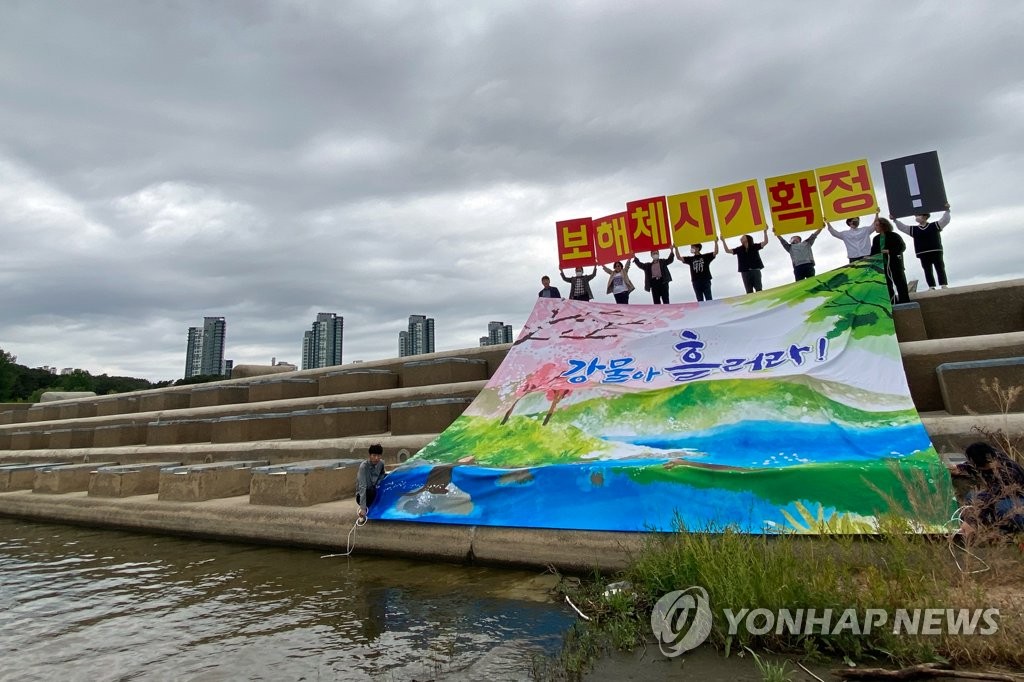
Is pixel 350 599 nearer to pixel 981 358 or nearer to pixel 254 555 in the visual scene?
pixel 254 555

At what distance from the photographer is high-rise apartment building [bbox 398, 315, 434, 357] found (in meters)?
59.0

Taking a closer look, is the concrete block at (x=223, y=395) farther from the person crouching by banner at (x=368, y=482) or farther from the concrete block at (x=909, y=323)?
the concrete block at (x=909, y=323)

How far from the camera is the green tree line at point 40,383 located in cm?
4597

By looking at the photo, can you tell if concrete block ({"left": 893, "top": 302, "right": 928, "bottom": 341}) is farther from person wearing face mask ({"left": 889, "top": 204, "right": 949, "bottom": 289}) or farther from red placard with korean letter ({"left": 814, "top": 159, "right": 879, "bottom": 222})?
red placard with korean letter ({"left": 814, "top": 159, "right": 879, "bottom": 222})

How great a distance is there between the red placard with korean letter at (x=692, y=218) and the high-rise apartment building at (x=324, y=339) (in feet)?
168

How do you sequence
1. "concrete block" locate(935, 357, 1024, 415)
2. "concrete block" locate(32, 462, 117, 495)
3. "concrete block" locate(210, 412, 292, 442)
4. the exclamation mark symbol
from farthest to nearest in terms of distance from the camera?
"concrete block" locate(210, 412, 292, 442)
"concrete block" locate(32, 462, 117, 495)
the exclamation mark symbol
"concrete block" locate(935, 357, 1024, 415)

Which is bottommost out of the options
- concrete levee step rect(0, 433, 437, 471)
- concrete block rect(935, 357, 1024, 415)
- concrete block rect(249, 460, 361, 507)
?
concrete block rect(249, 460, 361, 507)

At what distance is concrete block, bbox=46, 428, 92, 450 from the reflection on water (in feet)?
41.0

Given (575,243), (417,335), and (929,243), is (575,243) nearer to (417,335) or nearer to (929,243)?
(929,243)

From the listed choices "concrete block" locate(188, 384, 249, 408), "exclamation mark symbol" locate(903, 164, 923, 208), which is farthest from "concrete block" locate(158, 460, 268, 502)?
"exclamation mark symbol" locate(903, 164, 923, 208)

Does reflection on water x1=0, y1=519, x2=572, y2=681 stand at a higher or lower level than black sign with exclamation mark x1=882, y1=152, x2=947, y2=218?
lower

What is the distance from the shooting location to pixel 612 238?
1338cm

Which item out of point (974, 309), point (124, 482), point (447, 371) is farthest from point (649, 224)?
point (124, 482)

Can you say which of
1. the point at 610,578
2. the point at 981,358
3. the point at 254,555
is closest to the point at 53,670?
the point at 254,555
